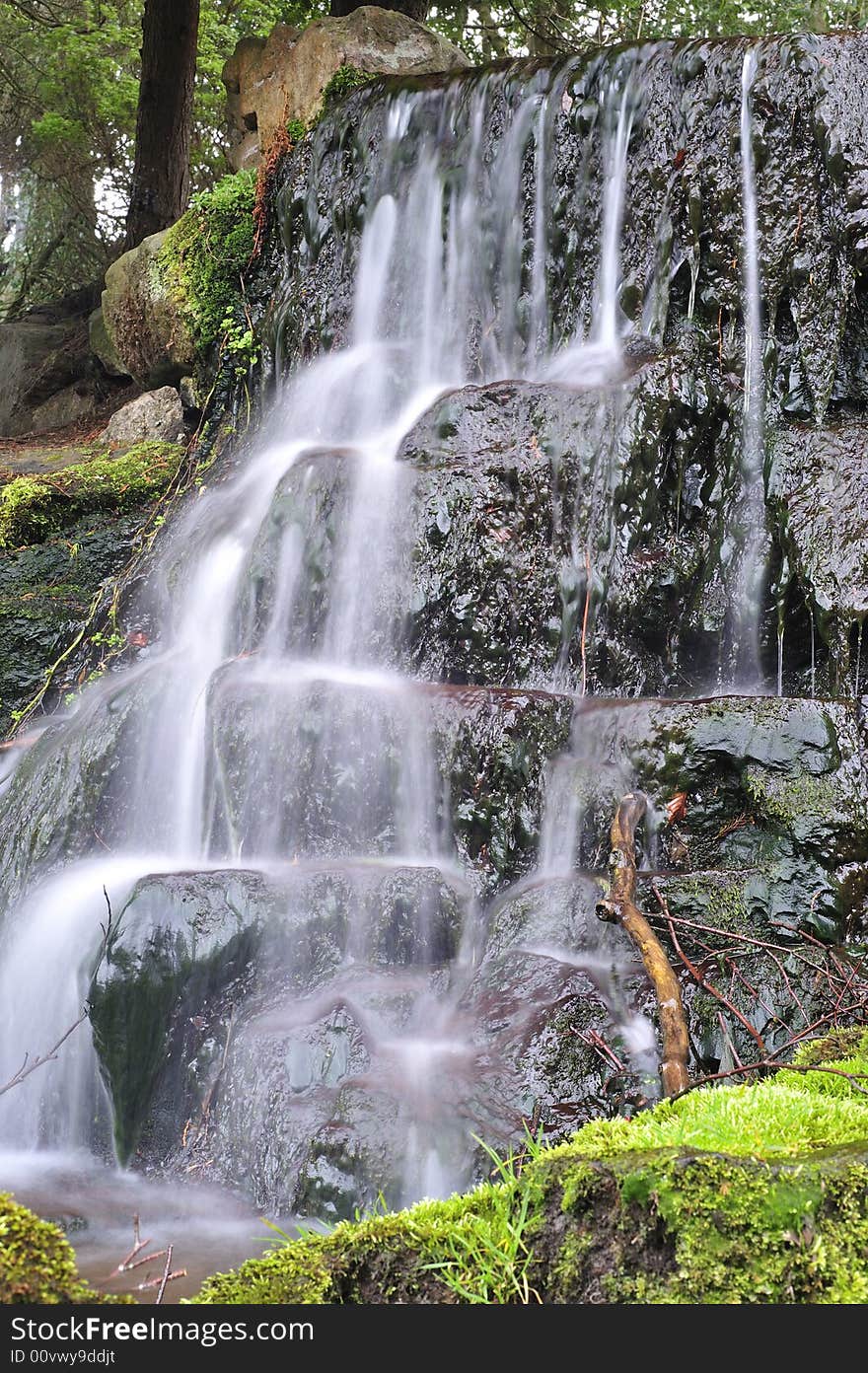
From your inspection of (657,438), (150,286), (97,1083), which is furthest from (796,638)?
(150,286)

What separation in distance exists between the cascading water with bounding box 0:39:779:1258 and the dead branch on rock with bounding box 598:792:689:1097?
11.2 inches

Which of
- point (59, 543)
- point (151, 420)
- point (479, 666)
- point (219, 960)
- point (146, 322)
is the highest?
point (146, 322)

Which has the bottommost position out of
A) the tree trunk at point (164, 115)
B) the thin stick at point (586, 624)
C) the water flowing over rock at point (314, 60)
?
the thin stick at point (586, 624)

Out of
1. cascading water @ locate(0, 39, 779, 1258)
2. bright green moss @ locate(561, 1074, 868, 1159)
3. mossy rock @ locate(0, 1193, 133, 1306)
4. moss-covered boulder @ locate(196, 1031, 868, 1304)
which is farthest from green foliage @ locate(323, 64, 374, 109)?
mossy rock @ locate(0, 1193, 133, 1306)

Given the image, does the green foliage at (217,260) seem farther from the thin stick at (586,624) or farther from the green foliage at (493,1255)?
the green foliage at (493,1255)

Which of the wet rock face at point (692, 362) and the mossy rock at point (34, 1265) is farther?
the wet rock face at point (692, 362)

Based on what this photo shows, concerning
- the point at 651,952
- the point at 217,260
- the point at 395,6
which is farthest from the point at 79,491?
the point at 651,952

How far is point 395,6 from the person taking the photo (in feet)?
37.2

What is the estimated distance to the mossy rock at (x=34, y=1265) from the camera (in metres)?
1.77

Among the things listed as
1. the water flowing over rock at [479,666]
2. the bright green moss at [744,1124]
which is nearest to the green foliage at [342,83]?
the water flowing over rock at [479,666]

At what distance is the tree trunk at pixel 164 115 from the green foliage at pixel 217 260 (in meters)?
3.06

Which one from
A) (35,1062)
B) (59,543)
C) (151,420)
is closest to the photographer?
(35,1062)

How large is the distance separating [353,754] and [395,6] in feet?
30.8

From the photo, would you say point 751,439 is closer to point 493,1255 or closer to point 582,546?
point 582,546
